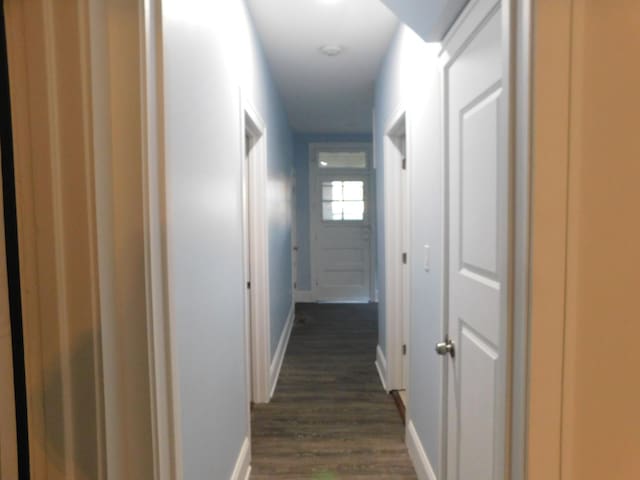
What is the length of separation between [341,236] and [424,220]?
430 centimetres

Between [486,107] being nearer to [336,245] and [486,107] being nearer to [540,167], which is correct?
[540,167]

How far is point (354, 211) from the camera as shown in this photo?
6.31m

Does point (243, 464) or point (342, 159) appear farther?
point (342, 159)

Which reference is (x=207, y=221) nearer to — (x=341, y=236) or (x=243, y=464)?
(x=243, y=464)

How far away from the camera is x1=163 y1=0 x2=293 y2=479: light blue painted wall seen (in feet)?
3.67

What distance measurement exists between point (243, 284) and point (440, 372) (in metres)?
1.04

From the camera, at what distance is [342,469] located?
2162mm

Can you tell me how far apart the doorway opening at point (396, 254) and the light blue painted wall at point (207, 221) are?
3.98 ft

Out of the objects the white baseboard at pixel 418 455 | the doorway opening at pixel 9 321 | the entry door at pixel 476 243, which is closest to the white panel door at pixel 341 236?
the white baseboard at pixel 418 455

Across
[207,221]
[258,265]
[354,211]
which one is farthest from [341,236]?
[207,221]

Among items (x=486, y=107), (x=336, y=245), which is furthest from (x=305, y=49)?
(x=336, y=245)

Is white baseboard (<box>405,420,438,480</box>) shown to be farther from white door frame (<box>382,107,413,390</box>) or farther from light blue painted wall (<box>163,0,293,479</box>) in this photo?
light blue painted wall (<box>163,0,293,479</box>)

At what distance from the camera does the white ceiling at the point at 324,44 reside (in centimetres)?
232

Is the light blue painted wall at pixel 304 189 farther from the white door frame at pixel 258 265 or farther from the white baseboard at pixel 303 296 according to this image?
the white door frame at pixel 258 265
